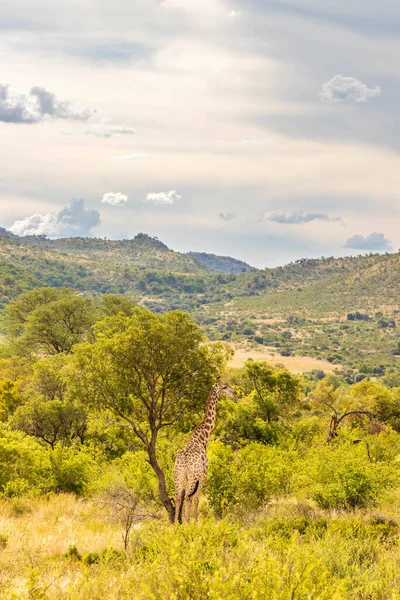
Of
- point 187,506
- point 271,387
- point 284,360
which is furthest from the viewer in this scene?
point 284,360

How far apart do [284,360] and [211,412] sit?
12572cm

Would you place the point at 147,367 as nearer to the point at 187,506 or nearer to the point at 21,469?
the point at 187,506

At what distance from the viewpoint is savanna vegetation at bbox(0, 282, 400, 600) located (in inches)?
273

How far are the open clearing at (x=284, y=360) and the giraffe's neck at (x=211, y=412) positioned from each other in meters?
102

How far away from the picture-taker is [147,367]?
14086 mm

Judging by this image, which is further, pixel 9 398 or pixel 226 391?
pixel 9 398

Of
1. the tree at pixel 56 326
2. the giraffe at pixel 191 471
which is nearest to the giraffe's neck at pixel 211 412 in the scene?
the giraffe at pixel 191 471

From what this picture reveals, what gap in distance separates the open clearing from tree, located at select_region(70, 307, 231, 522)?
3972 inches

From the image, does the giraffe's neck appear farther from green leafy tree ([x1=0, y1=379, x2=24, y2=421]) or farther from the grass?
green leafy tree ([x1=0, y1=379, x2=24, y2=421])

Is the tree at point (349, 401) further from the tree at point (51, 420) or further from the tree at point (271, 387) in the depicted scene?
the tree at point (51, 420)

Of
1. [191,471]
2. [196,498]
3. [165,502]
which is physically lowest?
[165,502]

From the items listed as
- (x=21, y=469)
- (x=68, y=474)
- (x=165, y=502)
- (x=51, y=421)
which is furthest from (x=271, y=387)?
(x=165, y=502)

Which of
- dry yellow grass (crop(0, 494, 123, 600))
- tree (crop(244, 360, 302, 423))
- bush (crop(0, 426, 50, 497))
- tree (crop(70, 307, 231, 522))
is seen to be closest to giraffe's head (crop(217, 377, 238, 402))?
tree (crop(70, 307, 231, 522))

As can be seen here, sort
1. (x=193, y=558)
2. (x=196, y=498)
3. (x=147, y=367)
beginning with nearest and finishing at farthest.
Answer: (x=193, y=558), (x=196, y=498), (x=147, y=367)
